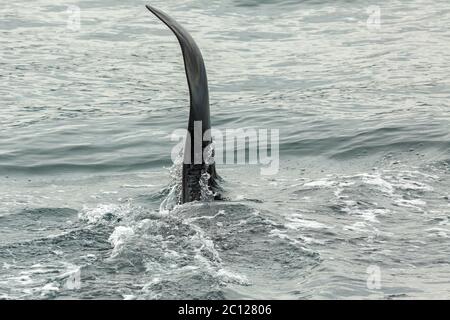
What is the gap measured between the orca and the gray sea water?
29 cm

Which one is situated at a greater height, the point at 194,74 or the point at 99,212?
the point at 194,74

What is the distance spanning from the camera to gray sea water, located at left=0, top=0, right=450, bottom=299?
28.1ft

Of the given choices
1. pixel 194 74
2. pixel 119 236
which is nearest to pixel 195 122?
pixel 194 74

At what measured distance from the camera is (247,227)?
9664 millimetres

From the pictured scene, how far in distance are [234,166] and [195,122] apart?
131 inches

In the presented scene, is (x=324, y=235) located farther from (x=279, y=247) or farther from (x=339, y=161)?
(x=339, y=161)

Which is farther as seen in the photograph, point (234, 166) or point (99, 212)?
point (234, 166)

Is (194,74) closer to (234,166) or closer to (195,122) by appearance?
(195,122)

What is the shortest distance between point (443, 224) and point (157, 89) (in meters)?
8.89

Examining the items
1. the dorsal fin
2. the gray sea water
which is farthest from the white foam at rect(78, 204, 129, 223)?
the dorsal fin

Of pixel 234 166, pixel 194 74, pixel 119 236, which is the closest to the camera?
pixel 119 236

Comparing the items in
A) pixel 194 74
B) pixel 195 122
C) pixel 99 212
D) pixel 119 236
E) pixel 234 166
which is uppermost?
pixel 194 74

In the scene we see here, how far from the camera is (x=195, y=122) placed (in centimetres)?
996

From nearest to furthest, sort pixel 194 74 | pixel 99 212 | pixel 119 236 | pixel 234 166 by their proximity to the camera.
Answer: pixel 119 236, pixel 194 74, pixel 99 212, pixel 234 166
